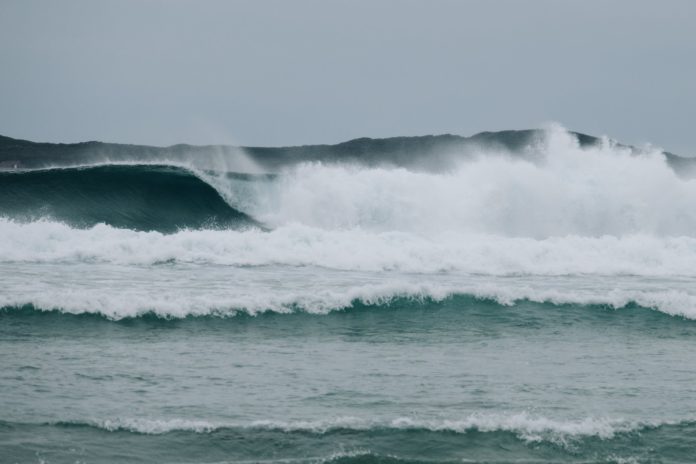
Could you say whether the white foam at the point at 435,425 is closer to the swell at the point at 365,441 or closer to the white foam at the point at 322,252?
the swell at the point at 365,441

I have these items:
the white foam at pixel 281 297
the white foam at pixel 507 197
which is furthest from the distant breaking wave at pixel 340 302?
the white foam at pixel 507 197

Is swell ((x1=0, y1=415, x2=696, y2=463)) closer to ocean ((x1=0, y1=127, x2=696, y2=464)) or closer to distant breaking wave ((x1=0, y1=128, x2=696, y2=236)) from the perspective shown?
ocean ((x1=0, y1=127, x2=696, y2=464))

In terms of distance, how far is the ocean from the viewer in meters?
6.84

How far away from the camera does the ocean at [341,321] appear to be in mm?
6844

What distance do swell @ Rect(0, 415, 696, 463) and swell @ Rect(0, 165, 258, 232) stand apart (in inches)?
562

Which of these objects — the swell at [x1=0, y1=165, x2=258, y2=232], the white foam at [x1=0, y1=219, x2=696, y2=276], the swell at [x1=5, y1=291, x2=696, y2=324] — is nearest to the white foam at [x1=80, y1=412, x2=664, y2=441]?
the swell at [x1=5, y1=291, x2=696, y2=324]

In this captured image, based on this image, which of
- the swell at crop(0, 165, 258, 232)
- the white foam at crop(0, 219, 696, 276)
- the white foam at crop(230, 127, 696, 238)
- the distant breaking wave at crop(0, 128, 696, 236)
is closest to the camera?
the white foam at crop(0, 219, 696, 276)

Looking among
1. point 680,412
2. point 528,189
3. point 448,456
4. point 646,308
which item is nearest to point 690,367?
point 680,412

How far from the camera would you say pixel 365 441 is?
6.70m

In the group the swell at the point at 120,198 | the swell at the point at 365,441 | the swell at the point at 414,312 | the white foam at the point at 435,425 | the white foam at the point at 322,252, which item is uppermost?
the swell at the point at 120,198

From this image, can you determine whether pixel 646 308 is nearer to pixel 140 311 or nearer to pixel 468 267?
pixel 468 267

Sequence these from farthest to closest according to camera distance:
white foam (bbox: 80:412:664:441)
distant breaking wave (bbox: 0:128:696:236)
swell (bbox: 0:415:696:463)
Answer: distant breaking wave (bbox: 0:128:696:236)
white foam (bbox: 80:412:664:441)
swell (bbox: 0:415:696:463)

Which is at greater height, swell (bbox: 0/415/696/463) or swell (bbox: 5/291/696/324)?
swell (bbox: 5/291/696/324)

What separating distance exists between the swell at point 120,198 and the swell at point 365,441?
46.9ft
